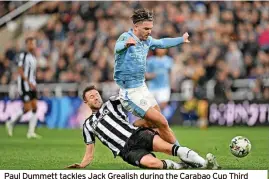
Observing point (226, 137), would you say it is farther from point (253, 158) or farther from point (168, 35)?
point (168, 35)

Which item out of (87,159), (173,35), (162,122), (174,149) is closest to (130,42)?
(162,122)

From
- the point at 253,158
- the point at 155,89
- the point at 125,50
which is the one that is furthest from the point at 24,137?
the point at 125,50

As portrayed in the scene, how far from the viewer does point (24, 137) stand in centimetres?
1759

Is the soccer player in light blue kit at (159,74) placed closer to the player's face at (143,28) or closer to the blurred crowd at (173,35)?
the blurred crowd at (173,35)

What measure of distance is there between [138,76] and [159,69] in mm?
8552

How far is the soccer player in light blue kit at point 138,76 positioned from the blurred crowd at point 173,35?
12040 millimetres

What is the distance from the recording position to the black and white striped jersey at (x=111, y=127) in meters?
9.77

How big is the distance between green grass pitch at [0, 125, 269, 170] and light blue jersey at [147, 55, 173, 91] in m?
1.22

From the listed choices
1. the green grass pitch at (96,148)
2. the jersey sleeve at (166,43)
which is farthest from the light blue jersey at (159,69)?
the jersey sleeve at (166,43)

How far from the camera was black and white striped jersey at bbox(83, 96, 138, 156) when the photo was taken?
9.77m

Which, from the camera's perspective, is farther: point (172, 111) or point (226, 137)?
point (172, 111)

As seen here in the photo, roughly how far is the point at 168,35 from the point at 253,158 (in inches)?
472

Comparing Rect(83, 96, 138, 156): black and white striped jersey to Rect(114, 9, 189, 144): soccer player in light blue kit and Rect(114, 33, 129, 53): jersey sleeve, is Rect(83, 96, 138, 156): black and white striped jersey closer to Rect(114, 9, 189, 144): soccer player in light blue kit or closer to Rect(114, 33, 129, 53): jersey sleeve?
Rect(114, 9, 189, 144): soccer player in light blue kit

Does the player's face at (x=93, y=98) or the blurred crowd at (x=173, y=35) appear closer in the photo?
the player's face at (x=93, y=98)
